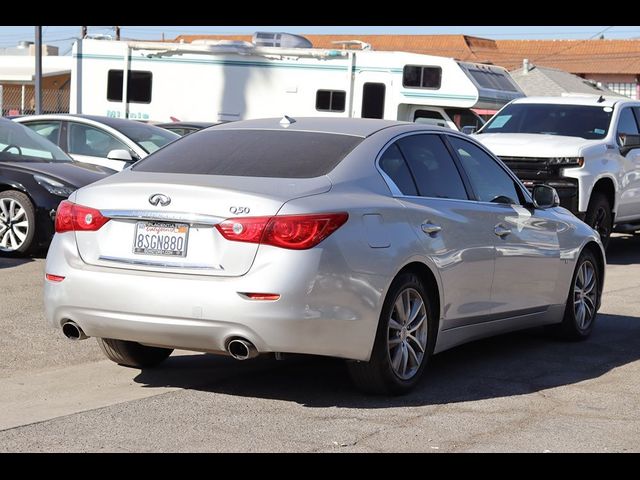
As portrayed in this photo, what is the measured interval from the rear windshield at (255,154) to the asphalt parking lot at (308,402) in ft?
4.03

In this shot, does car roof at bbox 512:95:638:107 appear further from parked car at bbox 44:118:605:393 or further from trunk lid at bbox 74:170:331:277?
trunk lid at bbox 74:170:331:277

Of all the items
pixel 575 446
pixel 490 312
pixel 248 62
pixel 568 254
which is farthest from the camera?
pixel 248 62

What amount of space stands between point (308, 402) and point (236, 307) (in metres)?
0.83

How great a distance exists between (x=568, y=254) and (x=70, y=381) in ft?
12.0

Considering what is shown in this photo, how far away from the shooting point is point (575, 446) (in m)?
5.83

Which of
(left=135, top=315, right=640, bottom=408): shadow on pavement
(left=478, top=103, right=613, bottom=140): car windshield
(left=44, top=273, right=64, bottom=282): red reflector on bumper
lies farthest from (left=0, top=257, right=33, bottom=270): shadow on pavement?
(left=478, top=103, right=613, bottom=140): car windshield

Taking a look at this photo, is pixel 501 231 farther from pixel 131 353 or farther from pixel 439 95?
pixel 439 95

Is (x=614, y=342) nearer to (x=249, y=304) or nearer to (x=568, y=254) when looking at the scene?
(x=568, y=254)

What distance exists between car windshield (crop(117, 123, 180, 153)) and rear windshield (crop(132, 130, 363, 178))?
788 centimetres

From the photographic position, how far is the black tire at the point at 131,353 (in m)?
7.27

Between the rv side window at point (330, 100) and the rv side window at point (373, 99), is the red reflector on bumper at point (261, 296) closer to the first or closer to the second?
the rv side window at point (373, 99)

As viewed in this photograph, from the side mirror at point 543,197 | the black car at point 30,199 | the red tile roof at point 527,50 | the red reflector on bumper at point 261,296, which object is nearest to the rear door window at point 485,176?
the side mirror at point 543,197
